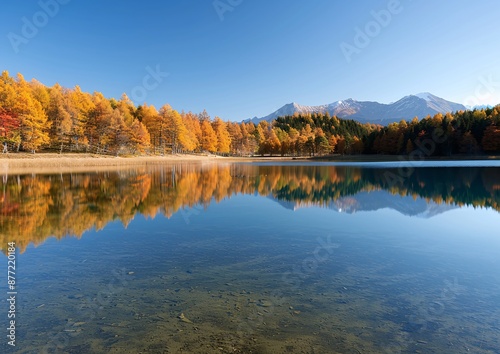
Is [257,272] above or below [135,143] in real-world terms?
below

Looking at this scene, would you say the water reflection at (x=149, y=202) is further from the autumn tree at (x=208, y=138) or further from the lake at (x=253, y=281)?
the autumn tree at (x=208, y=138)

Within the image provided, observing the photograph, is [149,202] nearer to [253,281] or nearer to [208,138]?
[253,281]

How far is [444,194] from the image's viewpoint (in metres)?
25.4

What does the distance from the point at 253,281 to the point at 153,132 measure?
95.6m

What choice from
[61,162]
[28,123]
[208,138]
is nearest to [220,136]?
[208,138]

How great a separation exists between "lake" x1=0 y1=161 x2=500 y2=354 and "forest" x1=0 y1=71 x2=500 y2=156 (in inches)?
2471

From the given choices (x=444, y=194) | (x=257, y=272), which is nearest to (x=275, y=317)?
(x=257, y=272)

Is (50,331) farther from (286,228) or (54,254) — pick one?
(286,228)

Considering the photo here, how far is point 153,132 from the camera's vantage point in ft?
319

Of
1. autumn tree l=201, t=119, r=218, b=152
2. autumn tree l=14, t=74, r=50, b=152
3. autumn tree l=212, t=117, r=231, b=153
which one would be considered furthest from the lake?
autumn tree l=212, t=117, r=231, b=153

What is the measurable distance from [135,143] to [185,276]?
77.9m

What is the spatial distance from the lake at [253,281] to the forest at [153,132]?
62.8m

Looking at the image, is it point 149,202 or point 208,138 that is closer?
point 149,202

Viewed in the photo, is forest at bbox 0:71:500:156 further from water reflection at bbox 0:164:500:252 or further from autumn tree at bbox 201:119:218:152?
water reflection at bbox 0:164:500:252
